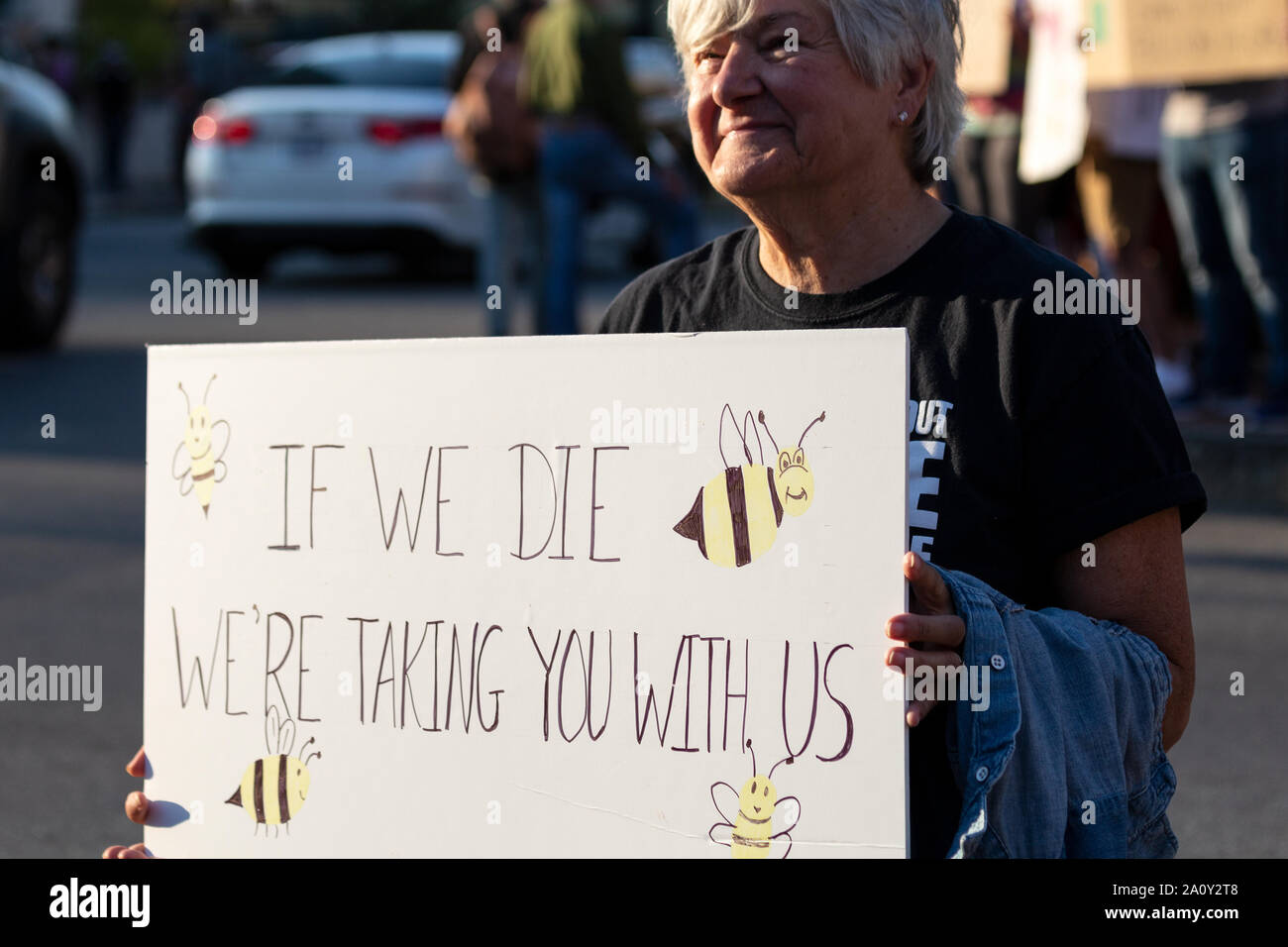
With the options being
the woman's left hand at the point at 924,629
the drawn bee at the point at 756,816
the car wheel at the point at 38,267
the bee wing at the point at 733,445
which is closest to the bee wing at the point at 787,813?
the drawn bee at the point at 756,816

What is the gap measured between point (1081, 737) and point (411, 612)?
0.75 metres

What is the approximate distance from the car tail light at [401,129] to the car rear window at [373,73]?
64 cm

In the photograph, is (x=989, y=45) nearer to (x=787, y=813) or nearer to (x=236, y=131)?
(x=787, y=813)

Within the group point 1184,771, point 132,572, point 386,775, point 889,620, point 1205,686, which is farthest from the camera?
point 132,572

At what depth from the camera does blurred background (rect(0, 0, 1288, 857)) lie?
191 inches

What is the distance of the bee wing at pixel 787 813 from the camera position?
1.96 meters

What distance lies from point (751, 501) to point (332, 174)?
36.3 feet

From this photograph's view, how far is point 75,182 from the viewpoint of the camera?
423 inches

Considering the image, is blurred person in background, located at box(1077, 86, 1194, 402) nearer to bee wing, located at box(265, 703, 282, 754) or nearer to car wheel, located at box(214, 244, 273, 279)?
bee wing, located at box(265, 703, 282, 754)

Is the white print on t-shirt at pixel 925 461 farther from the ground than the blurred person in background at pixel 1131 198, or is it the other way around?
the blurred person in background at pixel 1131 198

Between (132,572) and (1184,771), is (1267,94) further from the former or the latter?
(132,572)

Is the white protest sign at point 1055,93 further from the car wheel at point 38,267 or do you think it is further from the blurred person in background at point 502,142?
the car wheel at point 38,267

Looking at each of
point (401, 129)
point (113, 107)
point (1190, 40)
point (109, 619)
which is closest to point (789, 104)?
point (109, 619)

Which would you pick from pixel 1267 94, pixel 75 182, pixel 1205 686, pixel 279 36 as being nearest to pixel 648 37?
pixel 279 36
